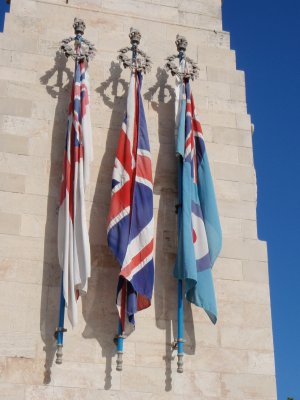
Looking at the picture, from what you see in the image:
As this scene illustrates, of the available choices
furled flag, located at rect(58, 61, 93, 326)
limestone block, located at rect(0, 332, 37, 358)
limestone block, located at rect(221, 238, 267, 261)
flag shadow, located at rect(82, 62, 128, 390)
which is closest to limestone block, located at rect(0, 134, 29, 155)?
furled flag, located at rect(58, 61, 93, 326)

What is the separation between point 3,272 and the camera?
1018cm

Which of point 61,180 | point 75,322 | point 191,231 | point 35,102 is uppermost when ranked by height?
point 35,102

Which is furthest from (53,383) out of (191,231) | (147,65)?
(147,65)

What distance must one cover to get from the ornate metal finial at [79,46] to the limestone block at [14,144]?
1.46m

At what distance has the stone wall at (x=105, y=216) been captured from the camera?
32.4 ft

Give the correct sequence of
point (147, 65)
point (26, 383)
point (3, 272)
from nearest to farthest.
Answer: point (26, 383) < point (3, 272) < point (147, 65)

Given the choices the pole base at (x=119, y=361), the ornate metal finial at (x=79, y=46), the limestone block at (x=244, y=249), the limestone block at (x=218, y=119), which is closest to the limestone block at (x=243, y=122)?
the limestone block at (x=218, y=119)

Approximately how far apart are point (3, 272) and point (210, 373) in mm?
2923

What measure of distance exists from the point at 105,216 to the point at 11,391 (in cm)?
271

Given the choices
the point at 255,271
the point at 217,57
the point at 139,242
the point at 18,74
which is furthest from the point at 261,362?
the point at 18,74

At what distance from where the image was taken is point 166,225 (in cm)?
1107

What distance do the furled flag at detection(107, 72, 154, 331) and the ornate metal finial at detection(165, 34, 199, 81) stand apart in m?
0.81

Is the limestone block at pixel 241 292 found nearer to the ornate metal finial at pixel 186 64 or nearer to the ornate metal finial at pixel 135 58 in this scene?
the ornate metal finial at pixel 186 64

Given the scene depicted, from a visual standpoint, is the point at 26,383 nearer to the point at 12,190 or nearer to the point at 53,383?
the point at 53,383
